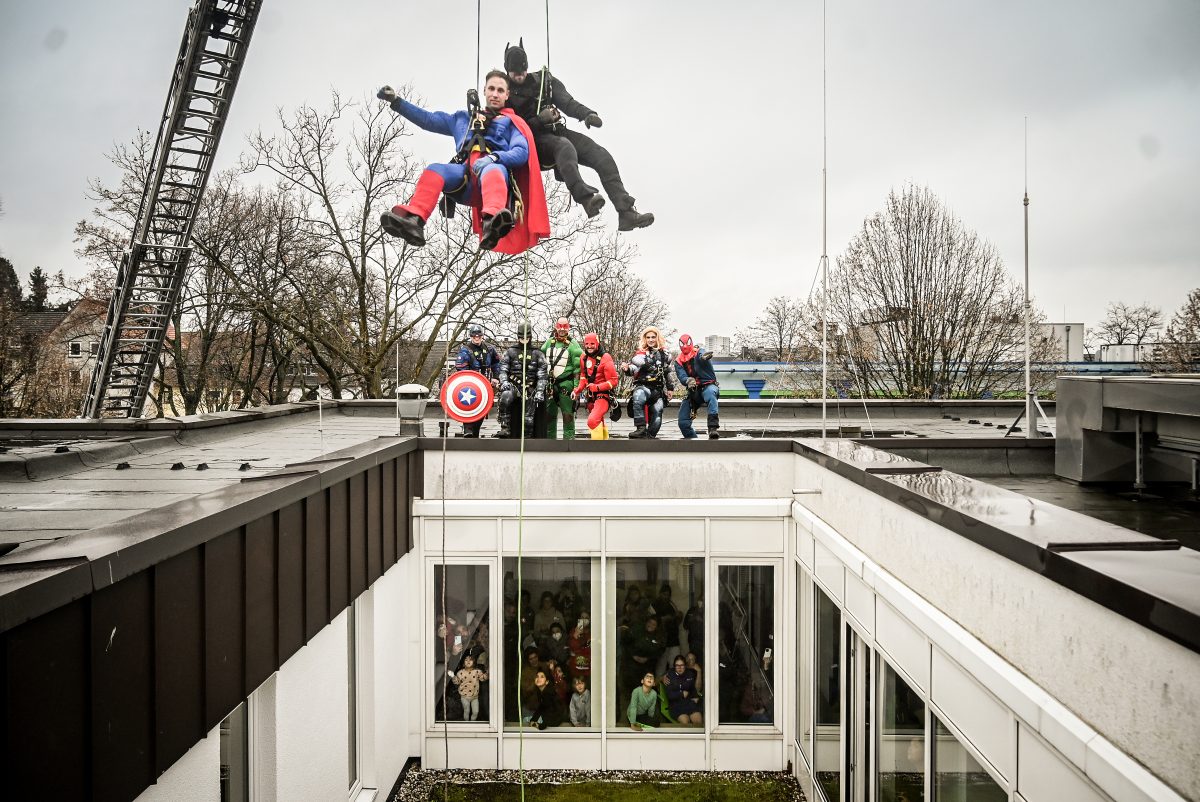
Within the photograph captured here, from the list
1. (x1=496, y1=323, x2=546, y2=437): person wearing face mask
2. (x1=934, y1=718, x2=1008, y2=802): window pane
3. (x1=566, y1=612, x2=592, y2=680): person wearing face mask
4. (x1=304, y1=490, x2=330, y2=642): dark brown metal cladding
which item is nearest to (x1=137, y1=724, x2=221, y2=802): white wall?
Answer: (x1=304, y1=490, x2=330, y2=642): dark brown metal cladding

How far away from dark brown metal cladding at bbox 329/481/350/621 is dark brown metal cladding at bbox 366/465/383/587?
0.67 m

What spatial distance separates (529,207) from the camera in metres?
7.19

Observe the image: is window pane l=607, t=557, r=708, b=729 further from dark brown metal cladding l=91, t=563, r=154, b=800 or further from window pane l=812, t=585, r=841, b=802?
dark brown metal cladding l=91, t=563, r=154, b=800

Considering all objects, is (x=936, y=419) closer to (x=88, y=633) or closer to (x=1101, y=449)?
(x=1101, y=449)

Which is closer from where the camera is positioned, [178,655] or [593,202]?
[178,655]

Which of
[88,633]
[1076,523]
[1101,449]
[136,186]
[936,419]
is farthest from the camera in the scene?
[136,186]

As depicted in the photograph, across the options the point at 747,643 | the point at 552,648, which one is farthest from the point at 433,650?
the point at 747,643

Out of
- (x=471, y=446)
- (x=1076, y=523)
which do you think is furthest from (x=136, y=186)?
(x=1076, y=523)

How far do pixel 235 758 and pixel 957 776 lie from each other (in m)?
5.22

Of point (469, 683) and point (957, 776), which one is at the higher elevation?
point (957, 776)

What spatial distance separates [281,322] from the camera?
25.4m

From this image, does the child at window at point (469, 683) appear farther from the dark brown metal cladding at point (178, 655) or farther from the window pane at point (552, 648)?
the dark brown metal cladding at point (178, 655)

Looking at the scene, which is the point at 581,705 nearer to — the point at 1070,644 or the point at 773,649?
the point at 773,649

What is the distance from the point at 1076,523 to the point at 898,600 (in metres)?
1.90
